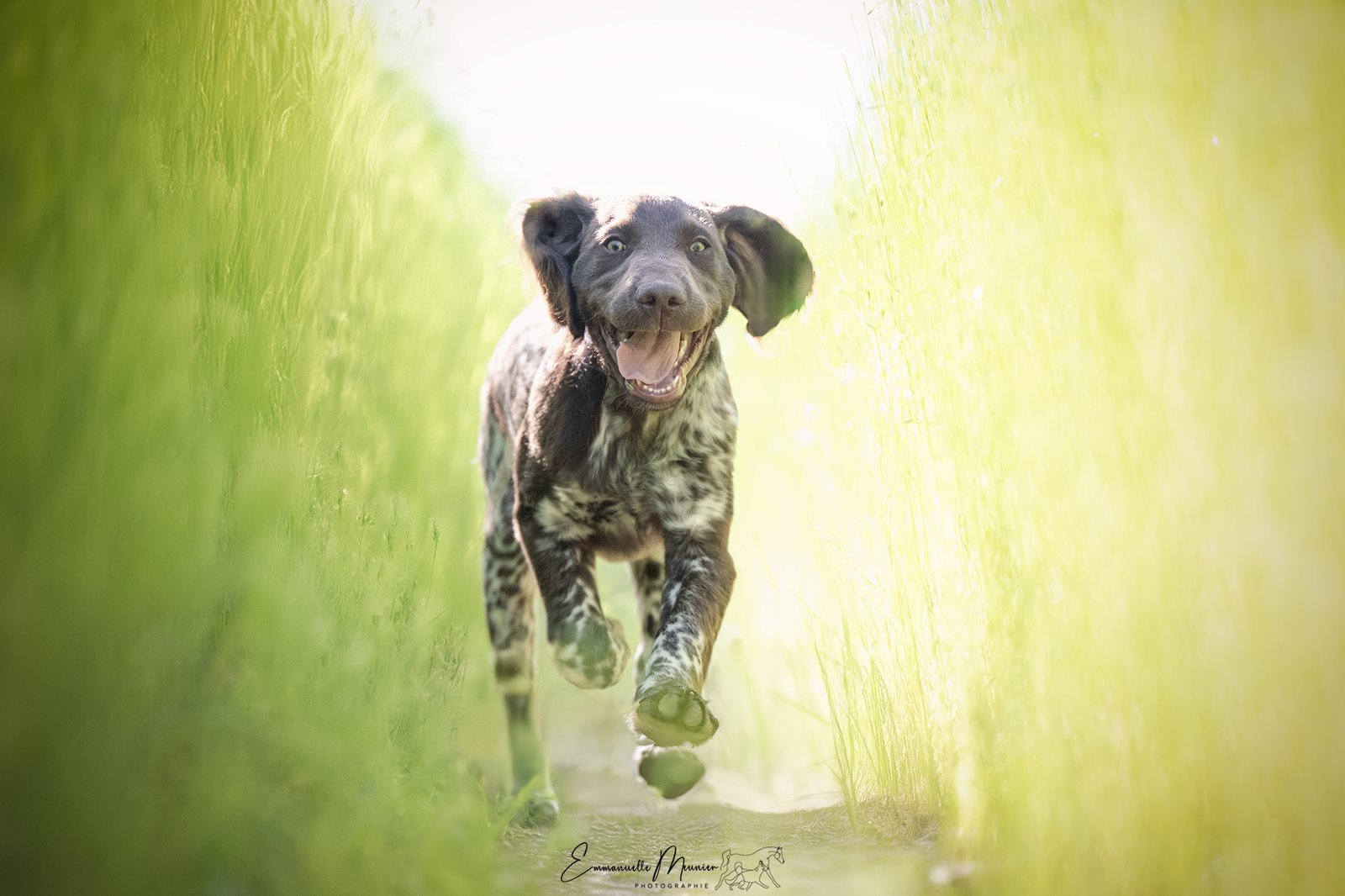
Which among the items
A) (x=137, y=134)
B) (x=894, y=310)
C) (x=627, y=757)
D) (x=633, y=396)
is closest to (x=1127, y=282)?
(x=894, y=310)

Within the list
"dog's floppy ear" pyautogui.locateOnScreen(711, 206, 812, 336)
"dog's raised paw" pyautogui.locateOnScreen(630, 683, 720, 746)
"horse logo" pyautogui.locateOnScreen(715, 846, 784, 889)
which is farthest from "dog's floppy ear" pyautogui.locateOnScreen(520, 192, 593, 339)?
"horse logo" pyautogui.locateOnScreen(715, 846, 784, 889)

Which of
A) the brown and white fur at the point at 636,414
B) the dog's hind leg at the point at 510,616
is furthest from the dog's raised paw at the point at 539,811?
the dog's hind leg at the point at 510,616

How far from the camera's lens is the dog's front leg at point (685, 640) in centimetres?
289

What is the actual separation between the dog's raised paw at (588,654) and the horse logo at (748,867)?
74 cm

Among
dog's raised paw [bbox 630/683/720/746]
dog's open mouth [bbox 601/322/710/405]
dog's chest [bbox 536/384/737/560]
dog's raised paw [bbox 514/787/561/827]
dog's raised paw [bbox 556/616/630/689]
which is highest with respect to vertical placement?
dog's open mouth [bbox 601/322/710/405]

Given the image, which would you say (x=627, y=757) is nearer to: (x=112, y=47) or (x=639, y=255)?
(x=639, y=255)

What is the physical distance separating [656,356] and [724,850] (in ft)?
5.90

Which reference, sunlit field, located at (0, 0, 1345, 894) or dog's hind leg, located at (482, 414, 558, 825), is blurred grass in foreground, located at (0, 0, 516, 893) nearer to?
sunlit field, located at (0, 0, 1345, 894)

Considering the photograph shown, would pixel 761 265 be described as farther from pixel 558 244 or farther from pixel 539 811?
pixel 539 811

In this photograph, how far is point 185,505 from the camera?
7.61ft

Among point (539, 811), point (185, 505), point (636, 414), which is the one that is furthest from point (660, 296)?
point (539, 811)

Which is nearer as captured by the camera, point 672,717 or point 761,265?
point 672,717

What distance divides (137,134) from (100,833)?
156 cm

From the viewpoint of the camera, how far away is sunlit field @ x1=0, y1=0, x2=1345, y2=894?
220 cm
